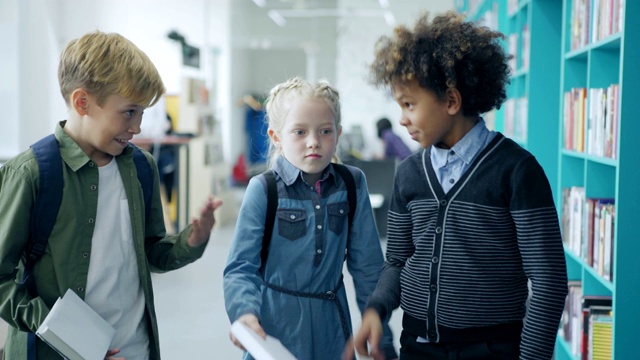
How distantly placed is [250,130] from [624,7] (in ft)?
30.2

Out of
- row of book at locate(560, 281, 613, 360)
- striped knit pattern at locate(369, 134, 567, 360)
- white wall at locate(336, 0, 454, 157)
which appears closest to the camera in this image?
striped knit pattern at locate(369, 134, 567, 360)

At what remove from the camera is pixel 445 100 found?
4.96 feet

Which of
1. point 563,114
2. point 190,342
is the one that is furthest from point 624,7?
point 190,342

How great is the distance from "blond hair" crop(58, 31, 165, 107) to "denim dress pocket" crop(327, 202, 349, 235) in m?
0.49

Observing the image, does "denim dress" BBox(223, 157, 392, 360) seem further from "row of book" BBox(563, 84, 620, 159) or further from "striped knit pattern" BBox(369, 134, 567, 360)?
"row of book" BBox(563, 84, 620, 159)

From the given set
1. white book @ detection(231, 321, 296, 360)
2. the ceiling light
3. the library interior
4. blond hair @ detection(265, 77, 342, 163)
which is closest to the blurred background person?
the library interior

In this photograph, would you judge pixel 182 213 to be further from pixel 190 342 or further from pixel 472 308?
pixel 472 308

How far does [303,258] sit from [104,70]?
602 millimetres

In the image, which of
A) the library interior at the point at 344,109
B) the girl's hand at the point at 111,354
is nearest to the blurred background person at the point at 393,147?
the library interior at the point at 344,109

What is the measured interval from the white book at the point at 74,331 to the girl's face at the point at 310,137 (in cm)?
56

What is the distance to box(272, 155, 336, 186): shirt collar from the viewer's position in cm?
177

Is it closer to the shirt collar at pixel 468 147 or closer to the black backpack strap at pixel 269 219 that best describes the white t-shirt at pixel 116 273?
the black backpack strap at pixel 269 219

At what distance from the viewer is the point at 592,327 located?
9.58 ft

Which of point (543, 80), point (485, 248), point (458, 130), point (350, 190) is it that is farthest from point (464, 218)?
point (543, 80)
